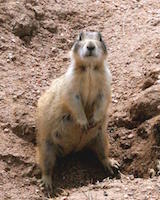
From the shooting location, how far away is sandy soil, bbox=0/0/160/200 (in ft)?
22.3

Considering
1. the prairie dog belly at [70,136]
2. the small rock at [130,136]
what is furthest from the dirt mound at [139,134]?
the prairie dog belly at [70,136]

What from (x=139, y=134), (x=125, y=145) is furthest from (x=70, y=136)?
(x=139, y=134)

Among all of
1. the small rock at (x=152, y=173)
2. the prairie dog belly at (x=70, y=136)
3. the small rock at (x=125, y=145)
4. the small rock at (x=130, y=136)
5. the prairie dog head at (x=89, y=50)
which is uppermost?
the prairie dog head at (x=89, y=50)

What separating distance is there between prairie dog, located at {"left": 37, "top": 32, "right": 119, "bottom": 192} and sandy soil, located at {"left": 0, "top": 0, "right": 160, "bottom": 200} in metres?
A: 0.23

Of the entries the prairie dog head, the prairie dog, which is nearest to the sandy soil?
the prairie dog

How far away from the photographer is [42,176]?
7.08 m

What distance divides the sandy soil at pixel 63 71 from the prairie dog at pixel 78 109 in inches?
9.1

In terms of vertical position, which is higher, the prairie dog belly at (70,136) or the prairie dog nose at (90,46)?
the prairie dog nose at (90,46)

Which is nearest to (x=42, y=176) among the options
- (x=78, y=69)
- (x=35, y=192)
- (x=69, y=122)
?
(x=35, y=192)

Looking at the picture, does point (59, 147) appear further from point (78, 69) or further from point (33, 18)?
point (33, 18)

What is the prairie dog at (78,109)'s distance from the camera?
21.9 ft

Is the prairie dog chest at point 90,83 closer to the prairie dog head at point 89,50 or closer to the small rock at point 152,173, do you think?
the prairie dog head at point 89,50

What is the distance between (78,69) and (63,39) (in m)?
2.05

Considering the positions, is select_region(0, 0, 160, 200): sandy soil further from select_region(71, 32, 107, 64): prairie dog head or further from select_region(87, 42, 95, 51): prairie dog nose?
select_region(87, 42, 95, 51): prairie dog nose
